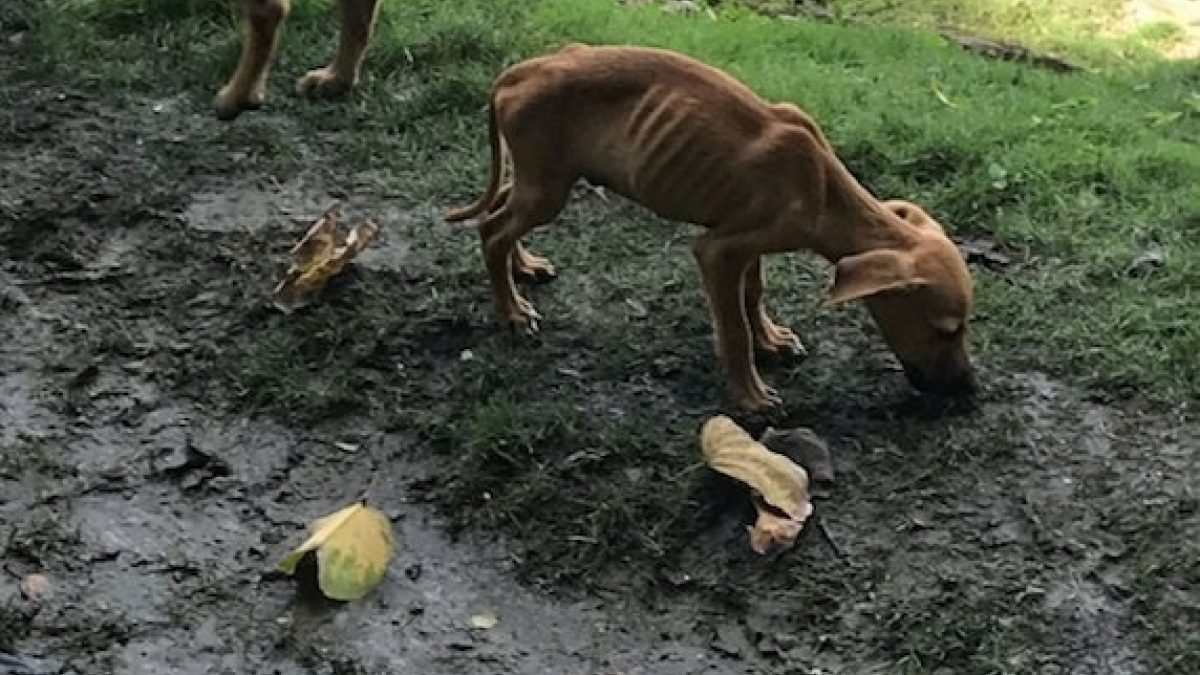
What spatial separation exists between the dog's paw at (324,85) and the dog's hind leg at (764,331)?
71.6 inches

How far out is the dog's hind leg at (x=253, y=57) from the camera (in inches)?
224

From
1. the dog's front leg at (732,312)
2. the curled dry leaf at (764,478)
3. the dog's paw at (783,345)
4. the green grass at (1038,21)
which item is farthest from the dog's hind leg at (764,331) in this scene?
the green grass at (1038,21)

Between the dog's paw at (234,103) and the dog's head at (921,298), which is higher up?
the dog's head at (921,298)

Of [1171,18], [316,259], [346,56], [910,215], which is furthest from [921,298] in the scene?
[1171,18]

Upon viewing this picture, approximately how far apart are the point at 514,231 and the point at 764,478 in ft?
2.78

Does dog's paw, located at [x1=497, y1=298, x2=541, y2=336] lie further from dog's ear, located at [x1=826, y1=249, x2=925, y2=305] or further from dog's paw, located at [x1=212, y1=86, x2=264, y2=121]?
dog's paw, located at [x1=212, y1=86, x2=264, y2=121]

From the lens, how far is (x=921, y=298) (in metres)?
4.09

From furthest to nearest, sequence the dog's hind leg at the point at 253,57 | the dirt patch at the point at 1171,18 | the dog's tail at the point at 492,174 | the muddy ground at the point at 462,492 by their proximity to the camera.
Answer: the dirt patch at the point at 1171,18 → the dog's hind leg at the point at 253,57 → the dog's tail at the point at 492,174 → the muddy ground at the point at 462,492

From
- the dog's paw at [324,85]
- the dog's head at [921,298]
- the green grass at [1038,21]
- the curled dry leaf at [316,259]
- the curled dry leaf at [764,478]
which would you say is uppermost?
the dog's head at [921,298]

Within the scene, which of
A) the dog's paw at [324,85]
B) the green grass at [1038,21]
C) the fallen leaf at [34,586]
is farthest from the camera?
the green grass at [1038,21]

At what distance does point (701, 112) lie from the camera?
164 inches

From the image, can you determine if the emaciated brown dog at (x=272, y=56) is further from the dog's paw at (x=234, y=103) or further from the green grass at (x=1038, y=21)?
the green grass at (x=1038, y=21)

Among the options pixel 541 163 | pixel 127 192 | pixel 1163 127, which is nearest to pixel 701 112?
pixel 541 163

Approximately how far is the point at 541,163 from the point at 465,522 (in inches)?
32.2
